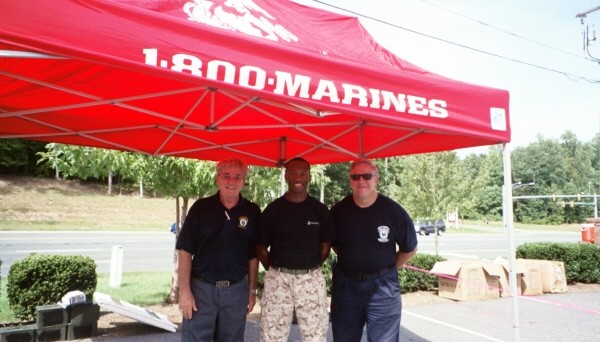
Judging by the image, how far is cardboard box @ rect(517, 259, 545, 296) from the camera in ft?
29.6

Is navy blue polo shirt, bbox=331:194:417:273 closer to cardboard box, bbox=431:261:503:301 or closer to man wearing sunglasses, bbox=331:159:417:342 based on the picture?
man wearing sunglasses, bbox=331:159:417:342

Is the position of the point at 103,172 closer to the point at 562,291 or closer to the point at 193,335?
the point at 193,335

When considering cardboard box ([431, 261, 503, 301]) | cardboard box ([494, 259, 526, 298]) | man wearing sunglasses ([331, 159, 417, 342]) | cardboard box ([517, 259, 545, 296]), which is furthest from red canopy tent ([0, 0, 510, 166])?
cardboard box ([517, 259, 545, 296])

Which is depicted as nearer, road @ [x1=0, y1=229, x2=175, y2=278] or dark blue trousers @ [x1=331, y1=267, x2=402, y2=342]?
dark blue trousers @ [x1=331, y1=267, x2=402, y2=342]

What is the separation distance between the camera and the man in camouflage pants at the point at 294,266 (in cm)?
333

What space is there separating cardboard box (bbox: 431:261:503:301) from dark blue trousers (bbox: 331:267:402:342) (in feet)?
17.8

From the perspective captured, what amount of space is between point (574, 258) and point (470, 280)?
4.21m

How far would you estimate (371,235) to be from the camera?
11.4ft

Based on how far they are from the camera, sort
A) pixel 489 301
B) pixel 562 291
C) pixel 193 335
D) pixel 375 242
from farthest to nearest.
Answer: pixel 562 291
pixel 489 301
pixel 375 242
pixel 193 335

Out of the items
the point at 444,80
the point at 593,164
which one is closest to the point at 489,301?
the point at 444,80

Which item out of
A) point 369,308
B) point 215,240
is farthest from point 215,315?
point 369,308

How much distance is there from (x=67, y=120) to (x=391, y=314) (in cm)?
363

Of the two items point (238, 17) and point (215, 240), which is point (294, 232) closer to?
point (215, 240)

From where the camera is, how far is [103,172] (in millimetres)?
7098
